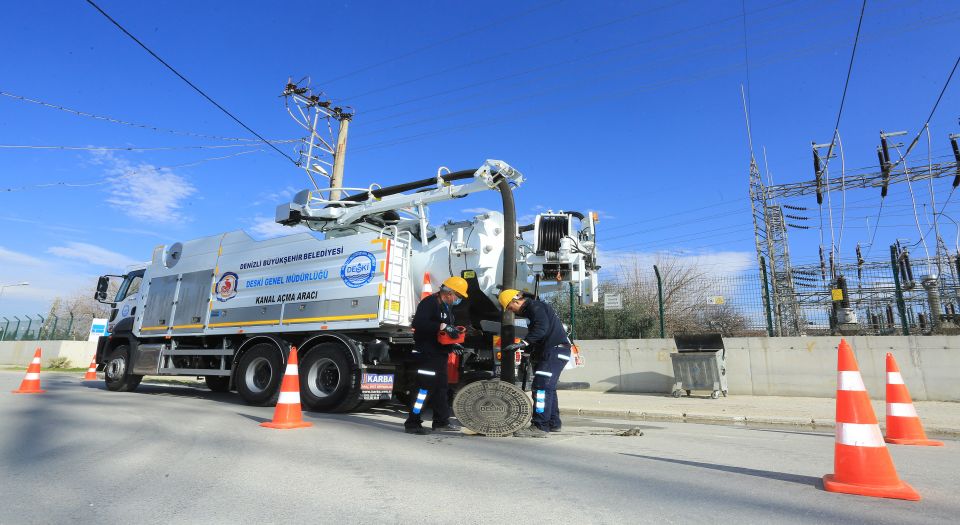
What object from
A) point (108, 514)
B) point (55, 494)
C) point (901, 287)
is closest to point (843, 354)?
point (108, 514)

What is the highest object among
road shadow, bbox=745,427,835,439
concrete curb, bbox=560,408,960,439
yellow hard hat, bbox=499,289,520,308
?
yellow hard hat, bbox=499,289,520,308

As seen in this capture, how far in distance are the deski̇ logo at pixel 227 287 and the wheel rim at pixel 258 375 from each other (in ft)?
4.57

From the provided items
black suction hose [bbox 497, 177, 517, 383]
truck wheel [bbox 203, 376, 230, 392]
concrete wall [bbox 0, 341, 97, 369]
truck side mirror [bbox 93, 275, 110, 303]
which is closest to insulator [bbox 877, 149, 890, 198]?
black suction hose [bbox 497, 177, 517, 383]

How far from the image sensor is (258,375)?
848 cm

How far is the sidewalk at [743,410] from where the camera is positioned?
6930mm

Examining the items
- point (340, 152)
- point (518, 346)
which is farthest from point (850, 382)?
point (340, 152)

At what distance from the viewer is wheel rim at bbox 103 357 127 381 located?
418 inches

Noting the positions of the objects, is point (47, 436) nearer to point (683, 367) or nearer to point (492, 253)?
point (492, 253)

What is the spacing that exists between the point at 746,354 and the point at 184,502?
1007 cm

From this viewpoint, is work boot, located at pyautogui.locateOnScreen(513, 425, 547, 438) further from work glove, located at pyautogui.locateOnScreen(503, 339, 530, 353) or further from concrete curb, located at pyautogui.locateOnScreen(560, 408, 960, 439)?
concrete curb, located at pyautogui.locateOnScreen(560, 408, 960, 439)

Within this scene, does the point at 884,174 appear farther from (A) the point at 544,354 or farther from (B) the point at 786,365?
(A) the point at 544,354

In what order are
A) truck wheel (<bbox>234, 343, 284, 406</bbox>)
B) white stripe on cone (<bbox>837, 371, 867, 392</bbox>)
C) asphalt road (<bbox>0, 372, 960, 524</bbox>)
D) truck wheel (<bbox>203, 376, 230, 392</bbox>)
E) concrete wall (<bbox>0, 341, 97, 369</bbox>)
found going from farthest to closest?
concrete wall (<bbox>0, 341, 97, 369</bbox>) < truck wheel (<bbox>203, 376, 230, 392</bbox>) < truck wheel (<bbox>234, 343, 284, 406</bbox>) < white stripe on cone (<bbox>837, 371, 867, 392</bbox>) < asphalt road (<bbox>0, 372, 960, 524</bbox>)

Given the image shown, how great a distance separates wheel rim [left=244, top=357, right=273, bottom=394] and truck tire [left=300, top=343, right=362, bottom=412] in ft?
3.36

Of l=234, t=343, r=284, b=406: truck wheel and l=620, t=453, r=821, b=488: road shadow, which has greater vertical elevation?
l=234, t=343, r=284, b=406: truck wheel
